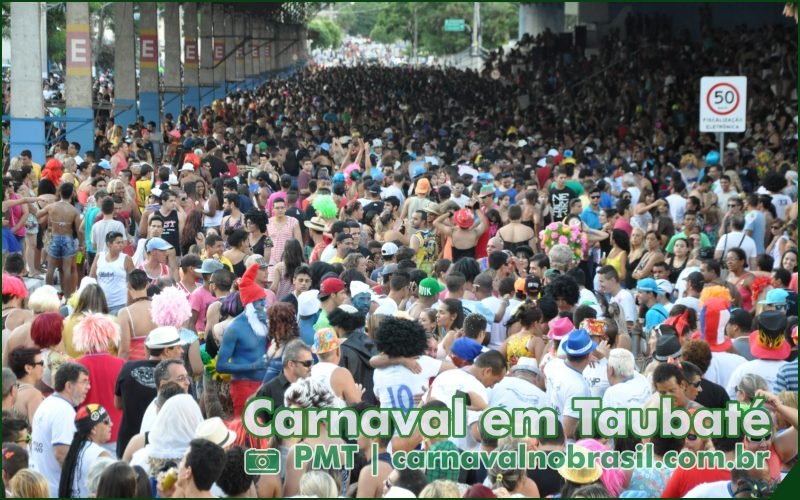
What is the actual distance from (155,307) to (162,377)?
1.43m

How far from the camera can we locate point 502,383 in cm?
756

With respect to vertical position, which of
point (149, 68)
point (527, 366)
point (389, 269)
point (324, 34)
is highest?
point (324, 34)

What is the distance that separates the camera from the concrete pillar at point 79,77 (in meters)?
24.6

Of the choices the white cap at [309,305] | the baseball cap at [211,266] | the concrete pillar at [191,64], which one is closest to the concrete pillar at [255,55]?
the concrete pillar at [191,64]

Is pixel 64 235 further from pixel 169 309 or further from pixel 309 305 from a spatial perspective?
pixel 169 309

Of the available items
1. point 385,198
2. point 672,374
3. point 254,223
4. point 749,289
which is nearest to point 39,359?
point 672,374

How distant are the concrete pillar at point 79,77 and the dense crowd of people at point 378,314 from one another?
12.9ft

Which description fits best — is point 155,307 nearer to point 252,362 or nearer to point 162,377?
point 252,362

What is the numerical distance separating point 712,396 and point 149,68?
31.1 m

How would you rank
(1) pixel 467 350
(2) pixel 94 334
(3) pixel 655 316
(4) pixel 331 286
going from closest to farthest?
(2) pixel 94 334 < (1) pixel 467 350 < (4) pixel 331 286 < (3) pixel 655 316

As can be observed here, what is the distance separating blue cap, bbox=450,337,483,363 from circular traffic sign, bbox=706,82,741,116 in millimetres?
10032

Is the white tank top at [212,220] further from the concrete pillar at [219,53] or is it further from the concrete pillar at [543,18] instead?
the concrete pillar at [543,18]

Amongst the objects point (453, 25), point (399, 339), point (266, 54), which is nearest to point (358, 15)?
point (266, 54)

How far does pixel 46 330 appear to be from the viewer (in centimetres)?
820
